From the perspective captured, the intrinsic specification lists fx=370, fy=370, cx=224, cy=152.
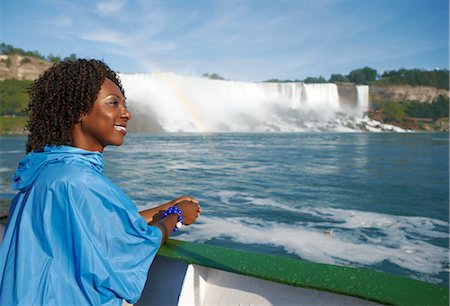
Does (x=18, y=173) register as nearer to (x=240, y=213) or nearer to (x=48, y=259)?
(x=48, y=259)

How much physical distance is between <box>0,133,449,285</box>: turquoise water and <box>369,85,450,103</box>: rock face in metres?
67.0

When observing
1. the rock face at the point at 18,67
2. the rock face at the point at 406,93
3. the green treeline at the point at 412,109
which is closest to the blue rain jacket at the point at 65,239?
the green treeline at the point at 412,109

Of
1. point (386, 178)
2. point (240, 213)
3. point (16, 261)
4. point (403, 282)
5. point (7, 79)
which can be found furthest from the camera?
point (7, 79)

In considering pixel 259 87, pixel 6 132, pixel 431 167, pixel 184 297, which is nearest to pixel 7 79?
pixel 6 132

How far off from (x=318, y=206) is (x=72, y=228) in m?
7.14

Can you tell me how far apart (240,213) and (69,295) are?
6165 millimetres

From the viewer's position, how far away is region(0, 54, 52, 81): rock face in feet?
213

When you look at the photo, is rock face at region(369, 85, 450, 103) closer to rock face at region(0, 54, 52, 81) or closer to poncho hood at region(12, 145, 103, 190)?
rock face at region(0, 54, 52, 81)

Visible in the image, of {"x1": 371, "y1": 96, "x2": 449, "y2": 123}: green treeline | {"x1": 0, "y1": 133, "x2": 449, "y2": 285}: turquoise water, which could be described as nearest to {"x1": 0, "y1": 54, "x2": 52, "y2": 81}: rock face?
{"x1": 0, "y1": 133, "x2": 449, "y2": 285}: turquoise water

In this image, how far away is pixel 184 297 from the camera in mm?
1560

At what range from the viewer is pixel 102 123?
977mm

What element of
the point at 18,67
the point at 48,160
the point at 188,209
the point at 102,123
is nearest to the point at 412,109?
the point at 18,67


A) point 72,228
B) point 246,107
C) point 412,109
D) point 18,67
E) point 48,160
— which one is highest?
point 18,67

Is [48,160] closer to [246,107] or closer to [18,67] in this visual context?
[246,107]
